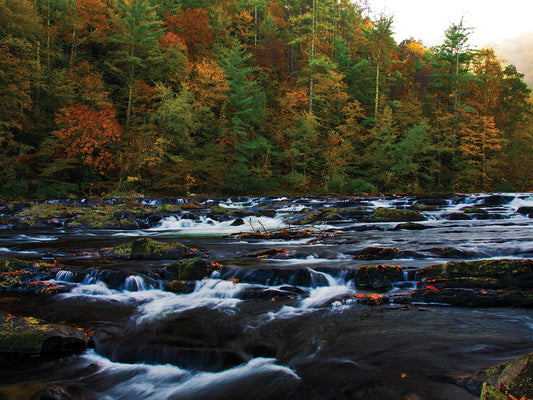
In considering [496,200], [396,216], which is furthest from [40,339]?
[496,200]

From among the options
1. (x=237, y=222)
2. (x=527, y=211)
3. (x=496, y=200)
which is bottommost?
(x=237, y=222)

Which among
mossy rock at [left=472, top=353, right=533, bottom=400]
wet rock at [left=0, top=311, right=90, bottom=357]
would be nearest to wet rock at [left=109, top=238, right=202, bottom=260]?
wet rock at [left=0, top=311, right=90, bottom=357]

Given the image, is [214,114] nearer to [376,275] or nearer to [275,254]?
[275,254]

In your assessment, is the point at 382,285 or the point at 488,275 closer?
the point at 488,275

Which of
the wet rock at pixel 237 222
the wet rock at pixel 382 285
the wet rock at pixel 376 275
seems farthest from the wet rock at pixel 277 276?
the wet rock at pixel 237 222

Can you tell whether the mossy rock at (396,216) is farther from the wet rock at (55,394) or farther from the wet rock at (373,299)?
the wet rock at (55,394)

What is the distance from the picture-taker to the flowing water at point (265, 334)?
2980 mm

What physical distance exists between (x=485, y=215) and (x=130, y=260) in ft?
40.9

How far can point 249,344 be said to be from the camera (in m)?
3.81

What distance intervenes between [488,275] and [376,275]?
5.09 feet

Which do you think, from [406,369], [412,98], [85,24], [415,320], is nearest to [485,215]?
[415,320]

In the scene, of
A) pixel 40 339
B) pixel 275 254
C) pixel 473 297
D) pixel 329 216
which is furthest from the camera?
pixel 329 216

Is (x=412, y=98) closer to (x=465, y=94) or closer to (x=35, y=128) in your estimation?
(x=465, y=94)

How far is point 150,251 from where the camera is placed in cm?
768
